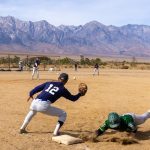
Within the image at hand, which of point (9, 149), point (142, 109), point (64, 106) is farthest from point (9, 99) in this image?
point (9, 149)

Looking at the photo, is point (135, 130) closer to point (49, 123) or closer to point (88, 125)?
point (88, 125)

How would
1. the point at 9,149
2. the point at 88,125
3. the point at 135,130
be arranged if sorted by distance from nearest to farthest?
the point at 9,149 → the point at 135,130 → the point at 88,125

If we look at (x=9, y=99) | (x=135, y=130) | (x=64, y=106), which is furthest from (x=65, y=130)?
(x=9, y=99)

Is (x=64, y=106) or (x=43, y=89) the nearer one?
(x=43, y=89)

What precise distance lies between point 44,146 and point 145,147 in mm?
2328

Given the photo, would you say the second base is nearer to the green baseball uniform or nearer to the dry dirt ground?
the dry dirt ground

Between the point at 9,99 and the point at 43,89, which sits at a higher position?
the point at 43,89

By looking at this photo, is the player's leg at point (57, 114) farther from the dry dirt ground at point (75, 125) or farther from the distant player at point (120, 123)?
the distant player at point (120, 123)

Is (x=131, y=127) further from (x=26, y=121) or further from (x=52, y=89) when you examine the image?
(x=26, y=121)

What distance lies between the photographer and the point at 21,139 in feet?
36.2

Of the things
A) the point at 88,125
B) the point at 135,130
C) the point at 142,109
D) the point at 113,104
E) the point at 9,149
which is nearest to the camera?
the point at 9,149

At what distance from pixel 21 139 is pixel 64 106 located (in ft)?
22.4

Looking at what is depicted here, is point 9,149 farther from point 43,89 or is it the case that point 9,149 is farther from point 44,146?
point 43,89

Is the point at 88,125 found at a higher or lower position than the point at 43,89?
lower
